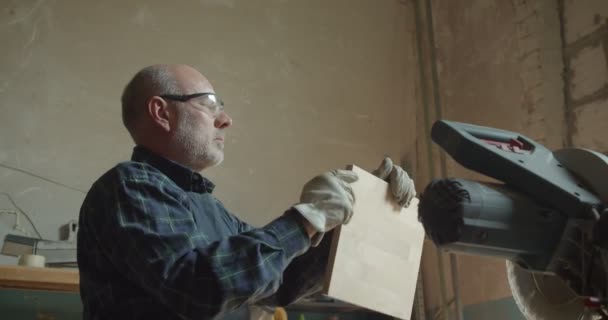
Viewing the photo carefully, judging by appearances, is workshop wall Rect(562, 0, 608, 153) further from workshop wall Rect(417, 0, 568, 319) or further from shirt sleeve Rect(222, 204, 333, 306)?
shirt sleeve Rect(222, 204, 333, 306)

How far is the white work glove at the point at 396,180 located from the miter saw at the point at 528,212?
651 millimetres

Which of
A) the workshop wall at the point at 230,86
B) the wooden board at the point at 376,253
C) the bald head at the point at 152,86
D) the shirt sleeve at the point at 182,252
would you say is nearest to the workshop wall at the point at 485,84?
the workshop wall at the point at 230,86

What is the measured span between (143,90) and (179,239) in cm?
58

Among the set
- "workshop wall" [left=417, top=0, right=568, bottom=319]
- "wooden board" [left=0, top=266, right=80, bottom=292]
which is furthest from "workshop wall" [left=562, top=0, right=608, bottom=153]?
"wooden board" [left=0, top=266, right=80, bottom=292]

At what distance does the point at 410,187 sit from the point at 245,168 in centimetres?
119

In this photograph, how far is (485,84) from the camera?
2.77 metres

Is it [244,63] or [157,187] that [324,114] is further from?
[157,187]

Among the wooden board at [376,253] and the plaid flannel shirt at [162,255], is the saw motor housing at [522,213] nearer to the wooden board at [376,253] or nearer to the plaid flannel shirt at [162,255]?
the plaid flannel shirt at [162,255]

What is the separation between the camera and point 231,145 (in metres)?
2.69

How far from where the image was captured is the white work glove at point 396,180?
1.60 meters

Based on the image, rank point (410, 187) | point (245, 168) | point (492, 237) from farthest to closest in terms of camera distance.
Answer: point (245, 168) → point (410, 187) → point (492, 237)

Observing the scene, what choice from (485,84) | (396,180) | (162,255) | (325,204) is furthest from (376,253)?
(485,84)

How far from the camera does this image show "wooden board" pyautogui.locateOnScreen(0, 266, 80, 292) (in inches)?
73.5

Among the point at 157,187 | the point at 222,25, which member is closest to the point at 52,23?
the point at 222,25
